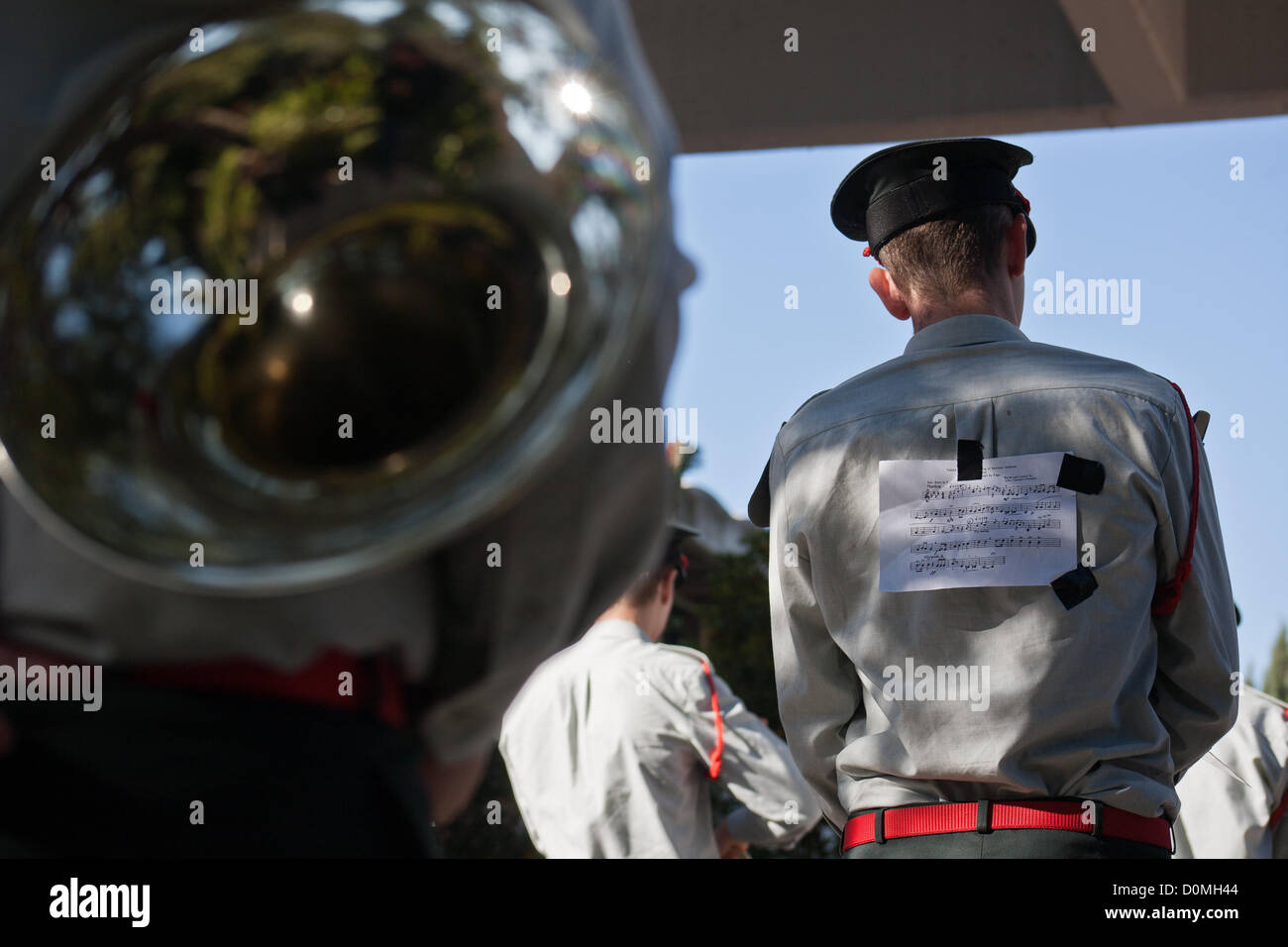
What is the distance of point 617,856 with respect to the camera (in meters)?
2.68

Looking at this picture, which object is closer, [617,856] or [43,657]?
[43,657]

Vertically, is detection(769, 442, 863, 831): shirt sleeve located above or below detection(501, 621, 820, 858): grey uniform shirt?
above

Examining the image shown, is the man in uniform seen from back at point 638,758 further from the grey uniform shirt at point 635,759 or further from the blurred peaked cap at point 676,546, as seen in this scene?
the blurred peaked cap at point 676,546

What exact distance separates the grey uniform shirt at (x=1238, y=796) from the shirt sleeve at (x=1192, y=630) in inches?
36.7

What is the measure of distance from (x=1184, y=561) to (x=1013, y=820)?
37 centimetres

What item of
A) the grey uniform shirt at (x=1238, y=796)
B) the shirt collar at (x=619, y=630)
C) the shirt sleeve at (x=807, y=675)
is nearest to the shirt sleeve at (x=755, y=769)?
the shirt collar at (x=619, y=630)

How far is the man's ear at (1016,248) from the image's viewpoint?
1.85 m

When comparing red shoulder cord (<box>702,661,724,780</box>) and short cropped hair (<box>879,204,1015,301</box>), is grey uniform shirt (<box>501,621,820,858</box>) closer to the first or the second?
red shoulder cord (<box>702,661,724,780</box>)

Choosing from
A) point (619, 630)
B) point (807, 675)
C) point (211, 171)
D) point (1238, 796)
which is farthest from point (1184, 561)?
point (619, 630)

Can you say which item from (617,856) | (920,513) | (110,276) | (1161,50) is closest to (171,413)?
(110,276)

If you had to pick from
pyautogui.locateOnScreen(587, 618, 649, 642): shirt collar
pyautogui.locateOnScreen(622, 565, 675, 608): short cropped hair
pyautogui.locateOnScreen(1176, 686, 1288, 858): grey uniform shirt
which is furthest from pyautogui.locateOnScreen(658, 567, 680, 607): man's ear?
pyautogui.locateOnScreen(1176, 686, 1288, 858): grey uniform shirt

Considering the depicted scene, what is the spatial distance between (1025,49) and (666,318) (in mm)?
4106

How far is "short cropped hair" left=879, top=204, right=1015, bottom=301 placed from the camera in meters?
1.81
